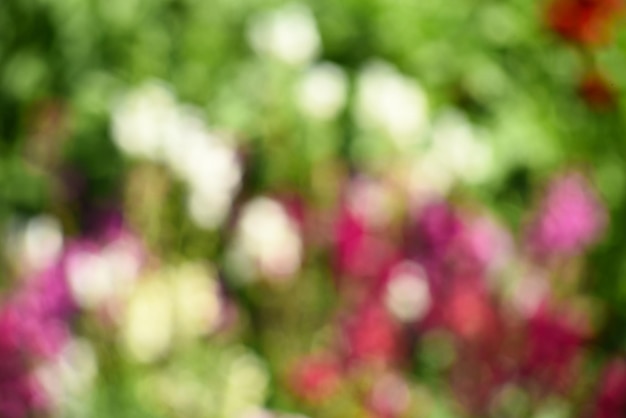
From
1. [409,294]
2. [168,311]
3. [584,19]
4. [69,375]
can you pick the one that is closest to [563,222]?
[409,294]

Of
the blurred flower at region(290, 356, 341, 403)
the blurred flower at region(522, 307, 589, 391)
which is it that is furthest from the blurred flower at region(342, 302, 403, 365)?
the blurred flower at region(522, 307, 589, 391)

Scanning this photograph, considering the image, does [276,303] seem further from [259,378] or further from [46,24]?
[46,24]

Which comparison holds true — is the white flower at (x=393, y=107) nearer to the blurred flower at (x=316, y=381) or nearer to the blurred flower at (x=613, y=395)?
the blurred flower at (x=316, y=381)

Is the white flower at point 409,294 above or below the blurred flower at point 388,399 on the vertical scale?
below

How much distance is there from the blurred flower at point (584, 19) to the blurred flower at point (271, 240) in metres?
0.61

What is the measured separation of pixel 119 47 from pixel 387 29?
530 millimetres

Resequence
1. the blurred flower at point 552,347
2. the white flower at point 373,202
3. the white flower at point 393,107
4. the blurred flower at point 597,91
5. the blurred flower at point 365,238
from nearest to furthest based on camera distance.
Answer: the blurred flower at point 552,347, the blurred flower at point 365,238, the white flower at point 373,202, the white flower at point 393,107, the blurred flower at point 597,91

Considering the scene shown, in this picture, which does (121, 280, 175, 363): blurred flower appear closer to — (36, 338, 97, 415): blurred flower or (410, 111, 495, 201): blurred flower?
(36, 338, 97, 415): blurred flower

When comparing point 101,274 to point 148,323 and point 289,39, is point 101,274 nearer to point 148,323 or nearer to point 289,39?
point 148,323

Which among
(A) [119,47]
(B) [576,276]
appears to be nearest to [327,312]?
(B) [576,276]

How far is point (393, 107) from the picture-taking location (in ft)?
6.93

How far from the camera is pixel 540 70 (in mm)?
2445

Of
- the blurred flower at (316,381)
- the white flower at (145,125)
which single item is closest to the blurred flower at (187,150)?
the white flower at (145,125)

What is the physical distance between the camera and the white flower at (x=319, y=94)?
219 cm
